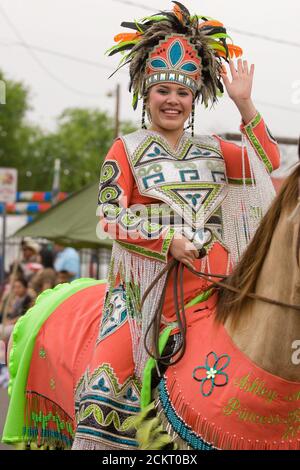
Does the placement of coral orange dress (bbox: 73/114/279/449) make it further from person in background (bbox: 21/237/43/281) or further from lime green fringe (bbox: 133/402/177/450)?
person in background (bbox: 21/237/43/281)

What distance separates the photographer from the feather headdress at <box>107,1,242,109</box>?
452cm

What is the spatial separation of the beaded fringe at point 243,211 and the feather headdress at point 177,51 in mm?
458

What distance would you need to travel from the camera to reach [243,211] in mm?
4465

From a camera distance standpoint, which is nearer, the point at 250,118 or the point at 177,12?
the point at 250,118

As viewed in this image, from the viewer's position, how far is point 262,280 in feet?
12.2

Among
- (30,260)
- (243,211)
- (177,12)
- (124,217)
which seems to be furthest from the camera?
(30,260)

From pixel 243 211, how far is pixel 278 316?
3.23 ft

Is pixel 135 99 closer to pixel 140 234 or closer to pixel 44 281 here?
pixel 140 234

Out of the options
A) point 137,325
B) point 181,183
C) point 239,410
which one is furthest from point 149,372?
point 181,183

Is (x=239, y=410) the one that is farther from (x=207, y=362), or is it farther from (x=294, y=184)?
(x=294, y=184)

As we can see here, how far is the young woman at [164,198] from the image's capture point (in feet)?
13.9

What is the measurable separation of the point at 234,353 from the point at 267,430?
0.34 metres

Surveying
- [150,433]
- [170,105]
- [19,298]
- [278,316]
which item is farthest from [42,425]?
[19,298]
